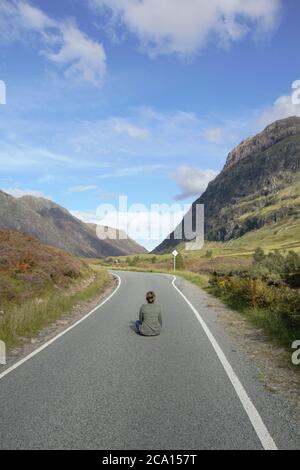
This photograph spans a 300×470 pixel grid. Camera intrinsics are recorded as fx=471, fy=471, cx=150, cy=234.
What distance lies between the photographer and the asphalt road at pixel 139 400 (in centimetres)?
533

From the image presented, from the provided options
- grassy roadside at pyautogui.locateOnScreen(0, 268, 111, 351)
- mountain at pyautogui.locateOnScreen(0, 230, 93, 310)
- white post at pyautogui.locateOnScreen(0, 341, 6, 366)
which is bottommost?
white post at pyautogui.locateOnScreen(0, 341, 6, 366)

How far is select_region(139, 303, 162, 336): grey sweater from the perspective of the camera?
478 inches

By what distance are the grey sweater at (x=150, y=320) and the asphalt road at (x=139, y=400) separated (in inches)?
29.1

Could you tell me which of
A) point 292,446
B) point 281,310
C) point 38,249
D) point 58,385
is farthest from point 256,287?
point 38,249

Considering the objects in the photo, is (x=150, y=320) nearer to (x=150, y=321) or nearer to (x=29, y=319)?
(x=150, y=321)

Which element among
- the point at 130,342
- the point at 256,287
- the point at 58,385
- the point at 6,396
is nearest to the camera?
the point at 6,396

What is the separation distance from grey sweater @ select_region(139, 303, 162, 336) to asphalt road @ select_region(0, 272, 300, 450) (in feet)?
2.43

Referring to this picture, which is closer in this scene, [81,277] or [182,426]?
[182,426]

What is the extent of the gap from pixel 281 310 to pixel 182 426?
8.58 m

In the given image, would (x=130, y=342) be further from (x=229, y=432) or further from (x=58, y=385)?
(x=229, y=432)

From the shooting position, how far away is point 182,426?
570 centimetres

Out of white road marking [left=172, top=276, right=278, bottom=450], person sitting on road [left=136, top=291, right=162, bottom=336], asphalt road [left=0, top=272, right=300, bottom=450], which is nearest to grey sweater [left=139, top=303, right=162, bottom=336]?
person sitting on road [left=136, top=291, right=162, bottom=336]

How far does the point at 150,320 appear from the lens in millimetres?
12242

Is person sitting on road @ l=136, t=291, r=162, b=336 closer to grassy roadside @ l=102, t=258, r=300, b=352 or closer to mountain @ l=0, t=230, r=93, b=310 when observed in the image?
grassy roadside @ l=102, t=258, r=300, b=352
